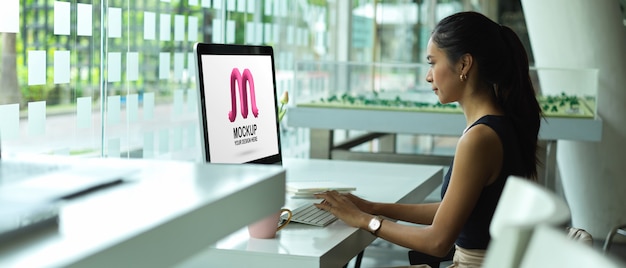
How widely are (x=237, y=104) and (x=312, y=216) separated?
0.36 meters

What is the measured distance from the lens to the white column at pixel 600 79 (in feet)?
18.4

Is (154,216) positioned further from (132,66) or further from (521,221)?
(132,66)

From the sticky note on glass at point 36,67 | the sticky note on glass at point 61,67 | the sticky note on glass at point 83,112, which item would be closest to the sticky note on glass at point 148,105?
the sticky note on glass at point 83,112

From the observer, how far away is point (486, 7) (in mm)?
8219

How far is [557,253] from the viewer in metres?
0.78

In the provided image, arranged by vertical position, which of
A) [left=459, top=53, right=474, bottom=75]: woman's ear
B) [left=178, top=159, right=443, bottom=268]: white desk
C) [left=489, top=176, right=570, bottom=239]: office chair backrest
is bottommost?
[left=178, top=159, right=443, bottom=268]: white desk

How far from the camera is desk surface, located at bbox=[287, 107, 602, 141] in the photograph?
488 cm

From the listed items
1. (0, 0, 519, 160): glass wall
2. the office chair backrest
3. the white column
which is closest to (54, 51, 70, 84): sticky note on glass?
(0, 0, 519, 160): glass wall

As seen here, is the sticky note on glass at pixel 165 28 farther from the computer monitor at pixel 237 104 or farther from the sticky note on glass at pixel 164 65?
the computer monitor at pixel 237 104

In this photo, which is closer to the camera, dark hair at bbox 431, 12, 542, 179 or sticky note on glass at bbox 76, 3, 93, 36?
dark hair at bbox 431, 12, 542, 179

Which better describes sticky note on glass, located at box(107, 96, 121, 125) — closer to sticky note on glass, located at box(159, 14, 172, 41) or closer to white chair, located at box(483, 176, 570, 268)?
sticky note on glass, located at box(159, 14, 172, 41)

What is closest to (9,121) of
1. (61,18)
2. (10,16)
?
(10,16)

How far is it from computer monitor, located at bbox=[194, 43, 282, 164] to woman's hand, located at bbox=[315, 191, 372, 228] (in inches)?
10.0

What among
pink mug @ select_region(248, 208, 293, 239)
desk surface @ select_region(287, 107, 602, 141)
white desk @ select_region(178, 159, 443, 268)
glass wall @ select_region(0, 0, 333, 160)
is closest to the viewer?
white desk @ select_region(178, 159, 443, 268)
